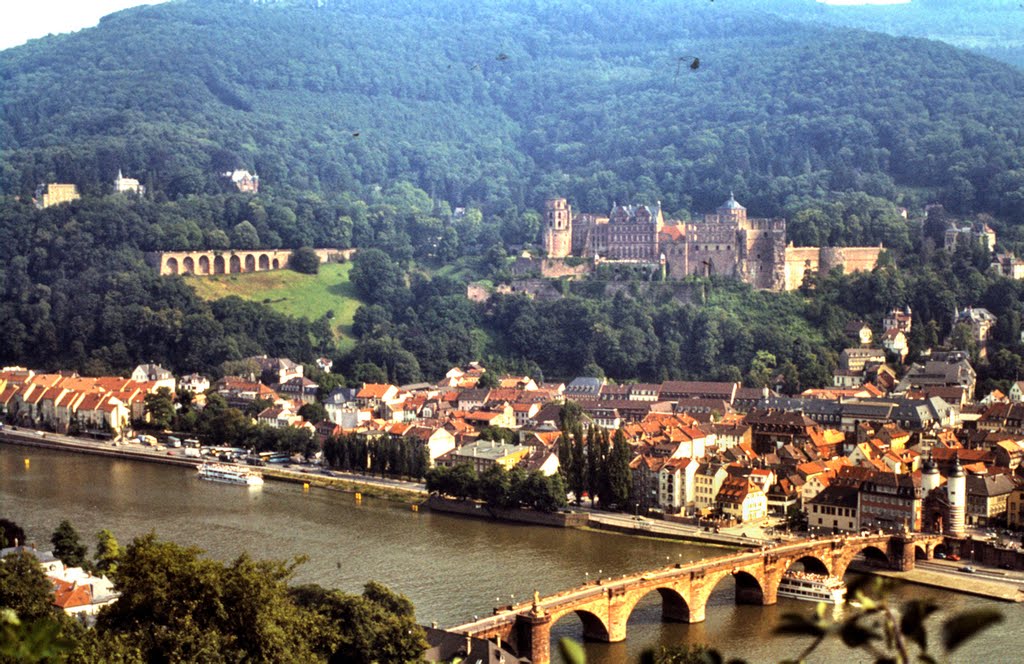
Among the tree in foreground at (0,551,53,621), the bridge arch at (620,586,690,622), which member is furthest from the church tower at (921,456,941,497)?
the tree in foreground at (0,551,53,621)

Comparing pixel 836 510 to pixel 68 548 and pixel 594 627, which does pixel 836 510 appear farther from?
pixel 68 548

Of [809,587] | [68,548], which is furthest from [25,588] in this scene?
[809,587]

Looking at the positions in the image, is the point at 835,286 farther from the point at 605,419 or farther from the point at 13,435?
the point at 13,435

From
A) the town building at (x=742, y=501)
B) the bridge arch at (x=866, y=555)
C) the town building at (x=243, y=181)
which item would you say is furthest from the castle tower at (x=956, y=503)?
the town building at (x=243, y=181)

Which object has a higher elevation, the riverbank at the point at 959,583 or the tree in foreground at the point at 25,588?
the tree in foreground at the point at 25,588

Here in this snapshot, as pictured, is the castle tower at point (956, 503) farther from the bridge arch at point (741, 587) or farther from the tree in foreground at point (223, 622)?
the tree in foreground at point (223, 622)

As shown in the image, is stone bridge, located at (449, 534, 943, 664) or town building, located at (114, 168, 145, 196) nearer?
stone bridge, located at (449, 534, 943, 664)

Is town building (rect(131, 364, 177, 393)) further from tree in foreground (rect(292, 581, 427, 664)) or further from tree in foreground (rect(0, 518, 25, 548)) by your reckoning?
tree in foreground (rect(292, 581, 427, 664))
